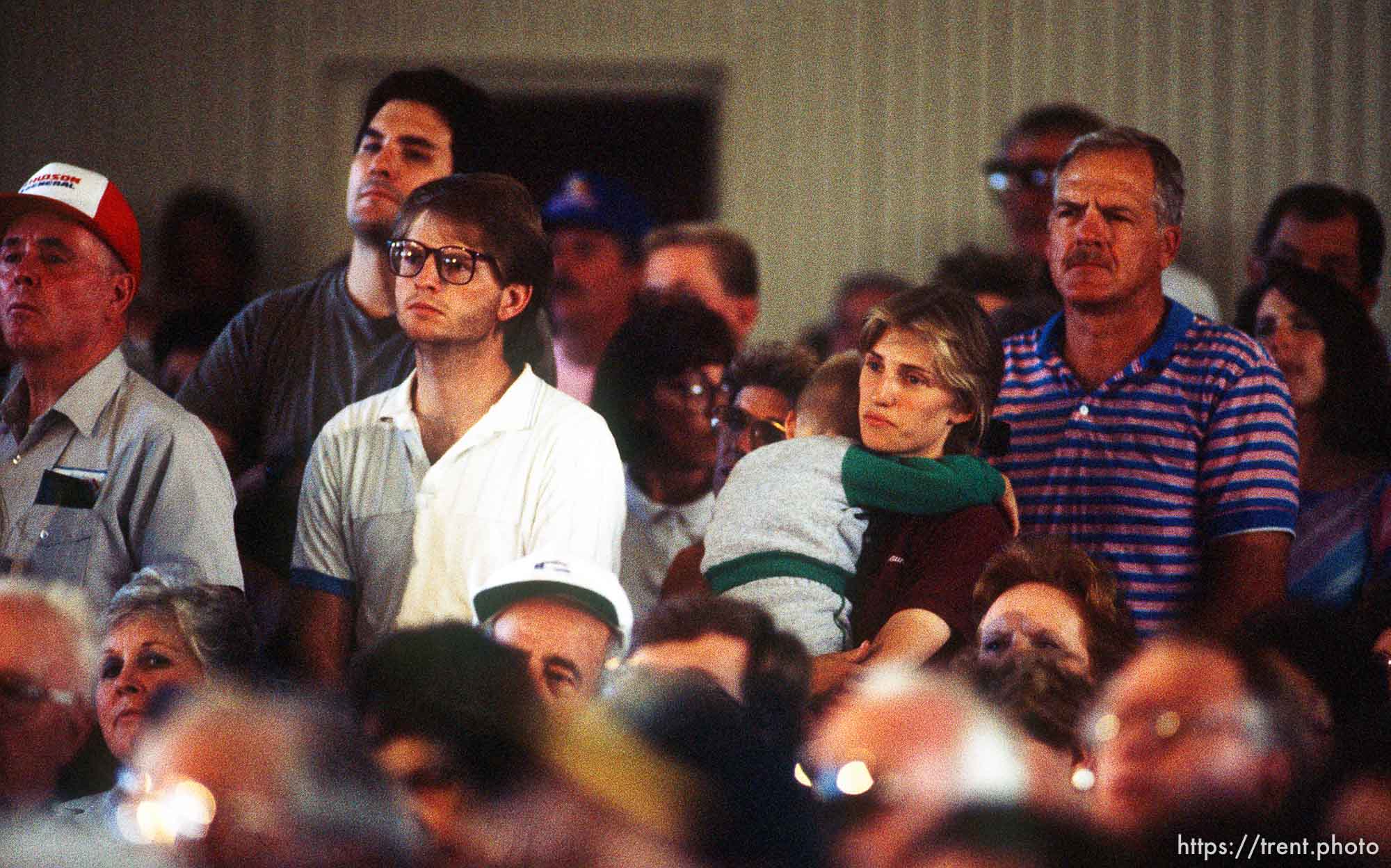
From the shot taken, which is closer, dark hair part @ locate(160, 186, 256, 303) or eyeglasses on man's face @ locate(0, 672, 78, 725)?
eyeglasses on man's face @ locate(0, 672, 78, 725)

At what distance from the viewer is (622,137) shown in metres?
6.04

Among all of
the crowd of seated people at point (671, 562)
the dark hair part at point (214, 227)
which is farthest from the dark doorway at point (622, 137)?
the crowd of seated people at point (671, 562)

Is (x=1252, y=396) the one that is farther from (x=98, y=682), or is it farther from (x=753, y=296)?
(x=98, y=682)

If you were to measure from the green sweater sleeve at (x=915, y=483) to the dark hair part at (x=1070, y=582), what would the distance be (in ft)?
0.42

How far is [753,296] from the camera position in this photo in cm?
455

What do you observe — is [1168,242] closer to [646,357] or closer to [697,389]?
[697,389]

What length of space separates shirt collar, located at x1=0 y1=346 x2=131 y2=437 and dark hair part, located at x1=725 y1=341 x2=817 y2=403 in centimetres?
128

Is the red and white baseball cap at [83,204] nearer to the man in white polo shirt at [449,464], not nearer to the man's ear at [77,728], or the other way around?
the man in white polo shirt at [449,464]

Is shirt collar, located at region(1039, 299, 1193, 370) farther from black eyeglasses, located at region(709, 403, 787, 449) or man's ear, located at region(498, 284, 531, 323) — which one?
man's ear, located at region(498, 284, 531, 323)

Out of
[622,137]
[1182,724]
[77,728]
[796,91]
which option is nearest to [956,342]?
[1182,724]

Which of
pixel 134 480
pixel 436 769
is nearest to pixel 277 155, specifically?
pixel 134 480

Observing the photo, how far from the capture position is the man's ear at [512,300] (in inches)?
119

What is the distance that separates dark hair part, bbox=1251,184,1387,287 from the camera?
438 centimetres

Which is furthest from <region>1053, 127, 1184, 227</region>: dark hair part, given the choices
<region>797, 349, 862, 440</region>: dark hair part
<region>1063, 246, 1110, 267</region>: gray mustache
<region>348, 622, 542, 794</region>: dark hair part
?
<region>348, 622, 542, 794</region>: dark hair part
